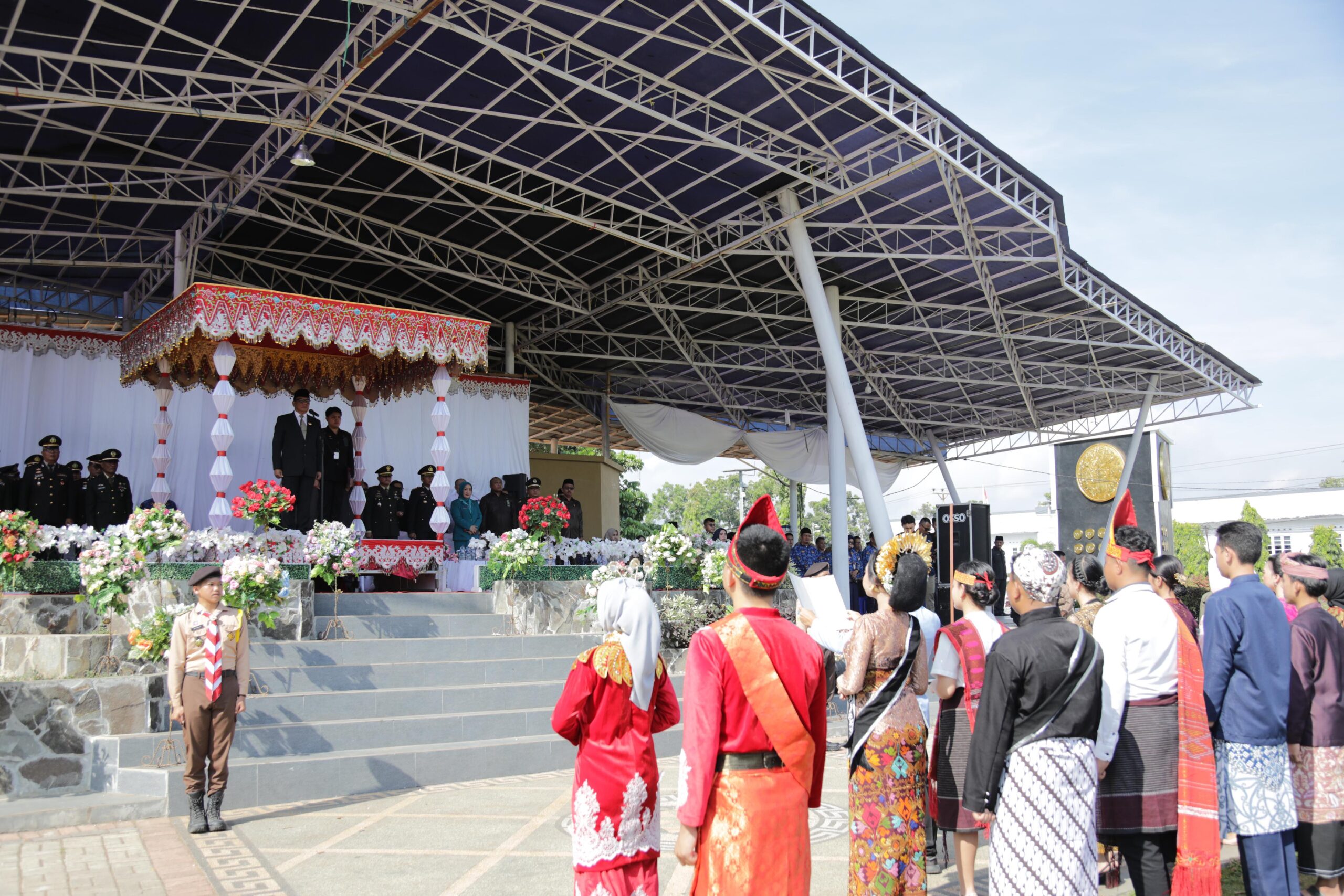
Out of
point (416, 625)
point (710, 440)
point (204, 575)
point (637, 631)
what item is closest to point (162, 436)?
point (416, 625)

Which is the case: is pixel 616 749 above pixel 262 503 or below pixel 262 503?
below

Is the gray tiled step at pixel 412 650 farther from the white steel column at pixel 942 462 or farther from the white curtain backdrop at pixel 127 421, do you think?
the white steel column at pixel 942 462

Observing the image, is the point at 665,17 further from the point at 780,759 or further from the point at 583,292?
the point at 780,759

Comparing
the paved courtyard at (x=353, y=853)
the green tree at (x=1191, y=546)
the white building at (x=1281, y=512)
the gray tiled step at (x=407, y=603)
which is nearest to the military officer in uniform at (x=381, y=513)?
the gray tiled step at (x=407, y=603)

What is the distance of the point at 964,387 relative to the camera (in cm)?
2472

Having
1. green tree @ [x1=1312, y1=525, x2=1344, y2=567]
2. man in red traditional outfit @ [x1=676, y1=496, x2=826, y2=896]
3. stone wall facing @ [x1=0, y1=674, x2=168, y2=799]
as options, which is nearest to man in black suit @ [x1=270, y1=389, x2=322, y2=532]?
stone wall facing @ [x1=0, y1=674, x2=168, y2=799]

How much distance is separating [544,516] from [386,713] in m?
3.17

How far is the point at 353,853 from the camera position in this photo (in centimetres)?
560

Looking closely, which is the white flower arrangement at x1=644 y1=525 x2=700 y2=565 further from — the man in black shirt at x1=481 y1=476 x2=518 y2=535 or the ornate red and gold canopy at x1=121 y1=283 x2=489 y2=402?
the man in black shirt at x1=481 y1=476 x2=518 y2=535

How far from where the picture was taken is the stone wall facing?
22.3ft

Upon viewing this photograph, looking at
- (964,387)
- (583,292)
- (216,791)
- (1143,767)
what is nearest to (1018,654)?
(1143,767)

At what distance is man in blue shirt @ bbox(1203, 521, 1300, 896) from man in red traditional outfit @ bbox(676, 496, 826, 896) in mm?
2098

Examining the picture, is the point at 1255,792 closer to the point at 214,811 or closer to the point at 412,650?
the point at 214,811

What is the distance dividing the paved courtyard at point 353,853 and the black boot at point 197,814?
0.07 m
